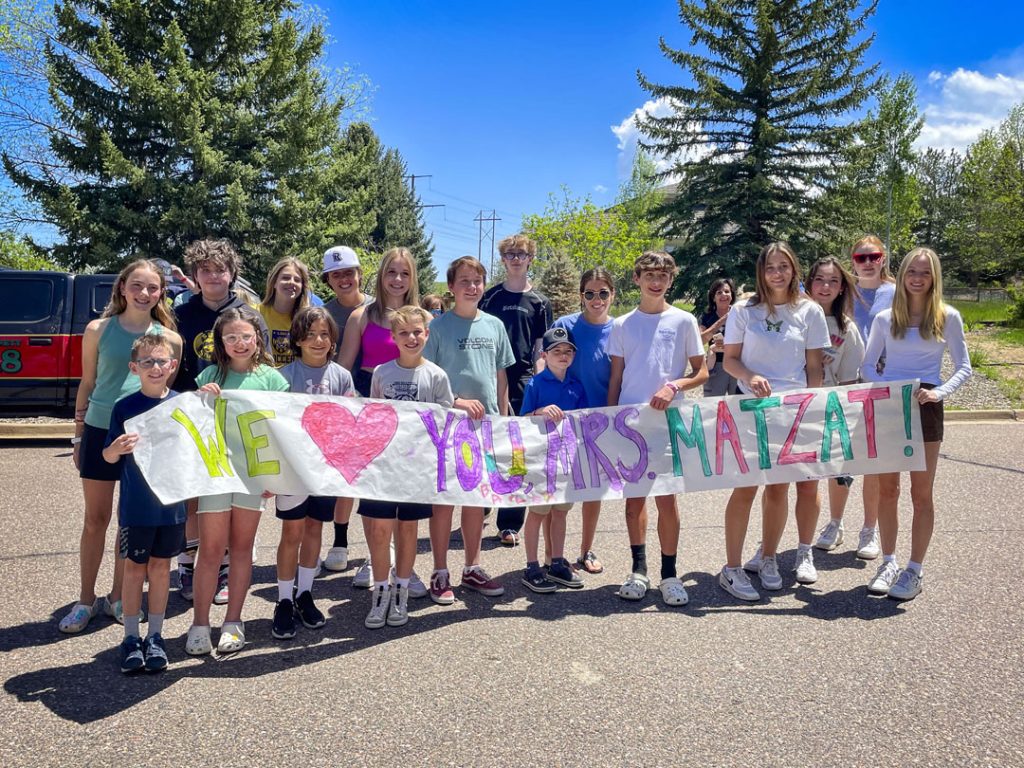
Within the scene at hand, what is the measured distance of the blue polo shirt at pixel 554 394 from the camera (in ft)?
15.3

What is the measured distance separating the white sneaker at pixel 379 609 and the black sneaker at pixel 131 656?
1.13 m

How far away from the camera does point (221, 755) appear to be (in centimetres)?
275

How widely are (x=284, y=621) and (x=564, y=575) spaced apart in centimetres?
175

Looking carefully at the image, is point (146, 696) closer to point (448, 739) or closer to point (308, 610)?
point (308, 610)

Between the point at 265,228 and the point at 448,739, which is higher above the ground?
the point at 265,228

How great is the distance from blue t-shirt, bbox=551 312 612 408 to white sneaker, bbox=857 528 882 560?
2.29 m

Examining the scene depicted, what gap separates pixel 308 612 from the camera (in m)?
4.04

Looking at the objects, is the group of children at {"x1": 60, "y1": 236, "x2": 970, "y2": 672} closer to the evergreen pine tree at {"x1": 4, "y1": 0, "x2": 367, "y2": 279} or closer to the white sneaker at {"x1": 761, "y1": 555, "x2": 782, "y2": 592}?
the white sneaker at {"x1": 761, "y1": 555, "x2": 782, "y2": 592}

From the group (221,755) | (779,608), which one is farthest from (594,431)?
(221,755)

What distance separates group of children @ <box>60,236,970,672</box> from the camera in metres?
3.93

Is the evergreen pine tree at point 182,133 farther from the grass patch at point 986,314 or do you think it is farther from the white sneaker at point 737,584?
the grass patch at point 986,314


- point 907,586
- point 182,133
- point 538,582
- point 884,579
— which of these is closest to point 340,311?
point 538,582

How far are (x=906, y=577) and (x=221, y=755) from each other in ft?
13.0

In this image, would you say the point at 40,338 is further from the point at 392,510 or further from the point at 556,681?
the point at 556,681
